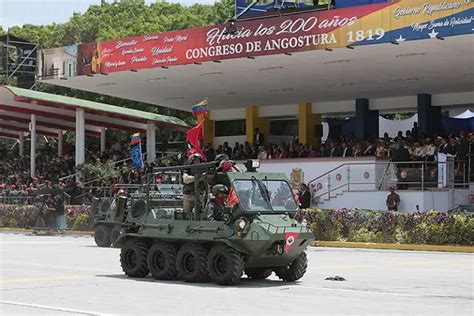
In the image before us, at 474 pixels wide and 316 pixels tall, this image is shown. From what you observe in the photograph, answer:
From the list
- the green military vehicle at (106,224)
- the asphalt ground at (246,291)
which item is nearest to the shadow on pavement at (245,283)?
the asphalt ground at (246,291)

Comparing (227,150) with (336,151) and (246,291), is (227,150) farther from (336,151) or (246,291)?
(246,291)

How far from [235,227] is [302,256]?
5.50 feet

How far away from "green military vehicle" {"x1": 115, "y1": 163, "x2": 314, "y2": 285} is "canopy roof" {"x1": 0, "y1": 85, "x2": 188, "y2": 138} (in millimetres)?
28787

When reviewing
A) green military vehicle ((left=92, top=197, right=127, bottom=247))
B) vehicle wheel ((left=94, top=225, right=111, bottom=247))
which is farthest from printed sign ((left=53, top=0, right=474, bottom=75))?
vehicle wheel ((left=94, top=225, right=111, bottom=247))

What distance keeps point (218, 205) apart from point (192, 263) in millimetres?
1195

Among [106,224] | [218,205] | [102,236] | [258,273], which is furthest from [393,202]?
[218,205]

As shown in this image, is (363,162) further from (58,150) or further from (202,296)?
(58,150)

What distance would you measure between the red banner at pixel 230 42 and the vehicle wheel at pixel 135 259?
16.2 metres

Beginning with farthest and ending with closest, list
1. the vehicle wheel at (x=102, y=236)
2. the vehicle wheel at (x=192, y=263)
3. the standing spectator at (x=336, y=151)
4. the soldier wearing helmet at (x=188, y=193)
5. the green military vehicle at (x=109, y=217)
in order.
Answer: the standing spectator at (x=336, y=151) < the vehicle wheel at (x=102, y=236) < the green military vehicle at (x=109, y=217) < the soldier wearing helmet at (x=188, y=193) < the vehicle wheel at (x=192, y=263)

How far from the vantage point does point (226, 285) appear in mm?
15180

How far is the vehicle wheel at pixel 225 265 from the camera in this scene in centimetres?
1503

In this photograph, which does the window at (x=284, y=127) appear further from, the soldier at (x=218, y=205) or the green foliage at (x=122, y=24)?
the soldier at (x=218, y=205)

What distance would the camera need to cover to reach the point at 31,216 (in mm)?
39188

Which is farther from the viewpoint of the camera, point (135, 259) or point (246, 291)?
point (135, 259)
